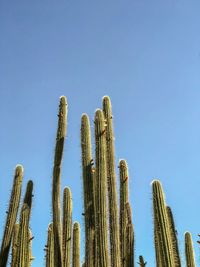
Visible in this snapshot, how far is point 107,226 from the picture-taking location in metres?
6.35

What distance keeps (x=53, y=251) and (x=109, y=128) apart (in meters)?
2.25

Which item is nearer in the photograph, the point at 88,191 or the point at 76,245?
the point at 88,191

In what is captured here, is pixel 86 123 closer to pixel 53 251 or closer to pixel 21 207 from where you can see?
pixel 21 207

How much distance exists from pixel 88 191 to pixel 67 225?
0.80 meters

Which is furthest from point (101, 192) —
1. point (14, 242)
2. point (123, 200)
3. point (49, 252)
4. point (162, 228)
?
point (14, 242)

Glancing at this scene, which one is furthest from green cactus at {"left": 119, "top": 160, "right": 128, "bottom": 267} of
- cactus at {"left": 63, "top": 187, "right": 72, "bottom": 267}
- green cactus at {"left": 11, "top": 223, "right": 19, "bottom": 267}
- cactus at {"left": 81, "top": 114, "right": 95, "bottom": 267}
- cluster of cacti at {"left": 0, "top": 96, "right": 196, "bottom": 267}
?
green cactus at {"left": 11, "top": 223, "right": 19, "bottom": 267}

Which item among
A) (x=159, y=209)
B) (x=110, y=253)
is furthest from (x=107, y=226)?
(x=159, y=209)

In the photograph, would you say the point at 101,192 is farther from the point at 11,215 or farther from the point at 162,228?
the point at 11,215

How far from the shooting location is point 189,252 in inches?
309

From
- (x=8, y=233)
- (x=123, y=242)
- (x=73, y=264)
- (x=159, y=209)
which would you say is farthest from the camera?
(x=73, y=264)

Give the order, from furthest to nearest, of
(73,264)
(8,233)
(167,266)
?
(73,264), (8,233), (167,266)

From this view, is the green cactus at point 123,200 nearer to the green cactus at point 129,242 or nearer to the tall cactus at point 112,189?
the green cactus at point 129,242

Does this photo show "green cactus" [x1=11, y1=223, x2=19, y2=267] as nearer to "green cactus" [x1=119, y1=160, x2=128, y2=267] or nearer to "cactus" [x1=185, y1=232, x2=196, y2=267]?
"green cactus" [x1=119, y1=160, x2=128, y2=267]

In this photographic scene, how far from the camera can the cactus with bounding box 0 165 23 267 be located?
7002mm
